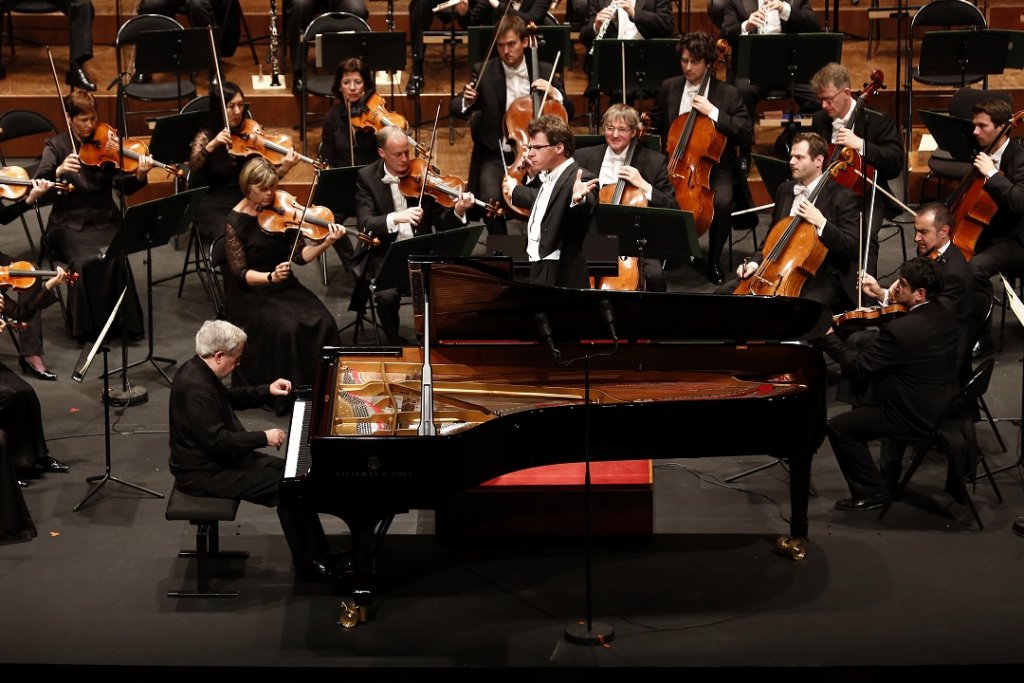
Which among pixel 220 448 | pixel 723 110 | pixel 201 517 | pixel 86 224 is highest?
pixel 723 110

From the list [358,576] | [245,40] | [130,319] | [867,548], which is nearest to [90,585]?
[358,576]

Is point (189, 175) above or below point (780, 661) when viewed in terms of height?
above

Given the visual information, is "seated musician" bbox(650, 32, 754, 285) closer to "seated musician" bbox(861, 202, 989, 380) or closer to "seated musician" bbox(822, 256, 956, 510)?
"seated musician" bbox(861, 202, 989, 380)

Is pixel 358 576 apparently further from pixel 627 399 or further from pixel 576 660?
pixel 627 399

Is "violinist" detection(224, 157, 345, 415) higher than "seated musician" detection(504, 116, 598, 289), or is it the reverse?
"seated musician" detection(504, 116, 598, 289)

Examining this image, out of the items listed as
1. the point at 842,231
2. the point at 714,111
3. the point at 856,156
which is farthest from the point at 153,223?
the point at 856,156

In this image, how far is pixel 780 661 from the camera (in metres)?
4.95

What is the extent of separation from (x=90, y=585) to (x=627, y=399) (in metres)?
2.26

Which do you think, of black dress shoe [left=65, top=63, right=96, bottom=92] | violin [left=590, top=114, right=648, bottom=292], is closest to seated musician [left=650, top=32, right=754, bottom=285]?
violin [left=590, top=114, right=648, bottom=292]

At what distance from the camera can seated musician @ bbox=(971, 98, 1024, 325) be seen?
736 centimetres

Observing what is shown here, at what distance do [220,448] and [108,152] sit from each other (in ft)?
10.7

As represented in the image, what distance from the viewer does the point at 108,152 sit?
7977mm

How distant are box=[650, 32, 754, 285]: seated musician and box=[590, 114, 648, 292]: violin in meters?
0.62

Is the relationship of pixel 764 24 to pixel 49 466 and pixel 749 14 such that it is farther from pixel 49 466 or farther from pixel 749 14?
pixel 49 466
